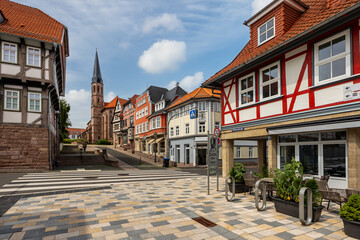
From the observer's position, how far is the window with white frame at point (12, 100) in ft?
57.6

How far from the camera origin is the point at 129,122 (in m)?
54.6

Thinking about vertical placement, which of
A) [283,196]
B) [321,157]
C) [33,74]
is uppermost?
[33,74]

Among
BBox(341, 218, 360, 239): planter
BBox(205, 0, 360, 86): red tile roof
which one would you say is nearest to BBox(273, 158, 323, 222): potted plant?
BBox(341, 218, 360, 239): planter

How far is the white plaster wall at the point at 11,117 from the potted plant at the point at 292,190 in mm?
19692

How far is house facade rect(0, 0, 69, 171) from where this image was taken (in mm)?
17297

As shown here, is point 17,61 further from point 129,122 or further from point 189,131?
point 129,122

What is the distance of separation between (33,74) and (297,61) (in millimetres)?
19454

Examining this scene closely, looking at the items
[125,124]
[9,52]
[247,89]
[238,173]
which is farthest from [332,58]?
[125,124]

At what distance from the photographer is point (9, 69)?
57.1 ft

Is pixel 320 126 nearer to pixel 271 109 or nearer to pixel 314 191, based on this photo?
pixel 271 109

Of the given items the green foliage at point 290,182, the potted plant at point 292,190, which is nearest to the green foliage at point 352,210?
the potted plant at point 292,190

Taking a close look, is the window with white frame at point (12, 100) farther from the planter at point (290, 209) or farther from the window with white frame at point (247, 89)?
the planter at point (290, 209)

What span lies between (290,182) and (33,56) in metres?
21.0

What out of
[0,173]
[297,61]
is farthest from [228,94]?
[0,173]
